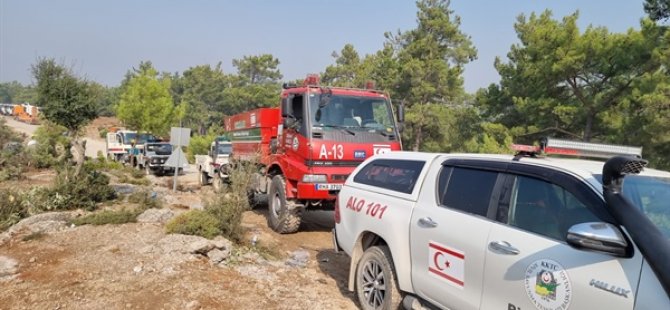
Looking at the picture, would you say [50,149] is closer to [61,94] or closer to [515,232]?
[61,94]

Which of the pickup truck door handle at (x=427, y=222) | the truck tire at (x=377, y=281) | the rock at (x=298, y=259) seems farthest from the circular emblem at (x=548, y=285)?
the rock at (x=298, y=259)

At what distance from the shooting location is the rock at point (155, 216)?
8891 millimetres

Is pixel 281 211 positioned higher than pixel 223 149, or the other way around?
pixel 223 149

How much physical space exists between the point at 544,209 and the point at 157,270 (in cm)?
487

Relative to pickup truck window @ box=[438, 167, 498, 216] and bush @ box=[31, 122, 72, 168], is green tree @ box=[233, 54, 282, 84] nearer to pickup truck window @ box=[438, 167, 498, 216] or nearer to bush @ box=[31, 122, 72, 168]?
bush @ box=[31, 122, 72, 168]

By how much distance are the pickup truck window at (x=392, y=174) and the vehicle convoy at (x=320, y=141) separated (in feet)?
9.16

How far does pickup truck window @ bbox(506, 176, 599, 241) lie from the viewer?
2689 millimetres

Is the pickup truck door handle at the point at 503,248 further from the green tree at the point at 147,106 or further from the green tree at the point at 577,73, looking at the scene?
the green tree at the point at 147,106

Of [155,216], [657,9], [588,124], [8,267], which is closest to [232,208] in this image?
[155,216]

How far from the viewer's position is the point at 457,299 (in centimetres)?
334

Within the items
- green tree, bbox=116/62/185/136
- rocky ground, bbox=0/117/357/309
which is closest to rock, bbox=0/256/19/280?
rocky ground, bbox=0/117/357/309

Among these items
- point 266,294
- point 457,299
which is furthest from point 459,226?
point 266,294

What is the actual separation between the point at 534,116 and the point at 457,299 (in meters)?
19.6

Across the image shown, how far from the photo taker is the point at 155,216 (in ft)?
29.9
